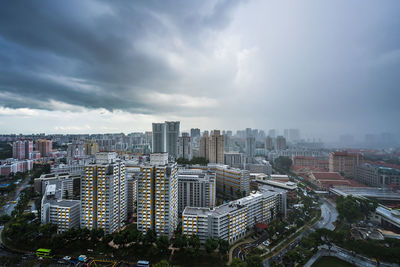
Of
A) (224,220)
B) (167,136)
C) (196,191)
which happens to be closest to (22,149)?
(167,136)

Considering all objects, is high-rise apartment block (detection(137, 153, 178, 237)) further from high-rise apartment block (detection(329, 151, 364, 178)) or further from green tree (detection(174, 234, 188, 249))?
high-rise apartment block (detection(329, 151, 364, 178))

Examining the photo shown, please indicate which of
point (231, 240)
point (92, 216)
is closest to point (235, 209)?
point (231, 240)

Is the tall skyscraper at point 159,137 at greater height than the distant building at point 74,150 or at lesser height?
greater

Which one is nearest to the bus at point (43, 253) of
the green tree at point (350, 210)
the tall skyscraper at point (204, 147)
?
the green tree at point (350, 210)

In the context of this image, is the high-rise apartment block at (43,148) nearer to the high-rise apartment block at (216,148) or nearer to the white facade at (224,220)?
the high-rise apartment block at (216,148)

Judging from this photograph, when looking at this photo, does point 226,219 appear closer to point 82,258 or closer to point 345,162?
point 82,258

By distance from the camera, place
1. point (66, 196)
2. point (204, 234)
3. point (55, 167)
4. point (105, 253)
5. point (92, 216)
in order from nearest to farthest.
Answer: point (105, 253), point (204, 234), point (92, 216), point (66, 196), point (55, 167)

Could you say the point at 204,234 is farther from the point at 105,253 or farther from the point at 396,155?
the point at 396,155
